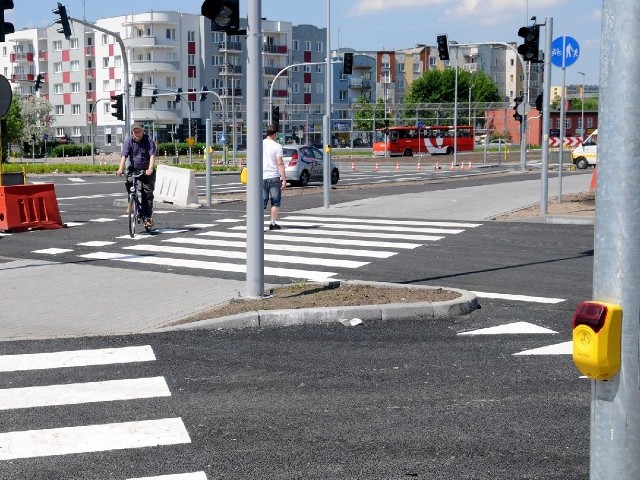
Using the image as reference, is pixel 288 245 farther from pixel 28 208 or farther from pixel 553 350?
pixel 553 350

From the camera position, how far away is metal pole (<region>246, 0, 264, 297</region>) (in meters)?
9.93

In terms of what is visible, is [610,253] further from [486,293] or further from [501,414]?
[486,293]

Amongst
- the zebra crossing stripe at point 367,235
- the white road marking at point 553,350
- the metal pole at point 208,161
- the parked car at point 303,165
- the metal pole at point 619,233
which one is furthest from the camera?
the parked car at point 303,165

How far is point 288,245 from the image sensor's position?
1623cm

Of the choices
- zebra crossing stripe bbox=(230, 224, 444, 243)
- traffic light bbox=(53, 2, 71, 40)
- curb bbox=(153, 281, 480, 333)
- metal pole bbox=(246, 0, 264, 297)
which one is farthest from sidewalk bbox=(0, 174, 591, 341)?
traffic light bbox=(53, 2, 71, 40)

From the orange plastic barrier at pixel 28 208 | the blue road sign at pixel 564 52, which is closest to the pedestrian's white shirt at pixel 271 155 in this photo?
the orange plastic barrier at pixel 28 208

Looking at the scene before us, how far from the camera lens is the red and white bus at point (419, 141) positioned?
8531cm

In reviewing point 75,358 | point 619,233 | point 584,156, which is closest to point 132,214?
point 75,358

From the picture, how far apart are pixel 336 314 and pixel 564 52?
12.6 meters

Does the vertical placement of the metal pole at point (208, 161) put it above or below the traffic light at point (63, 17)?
below

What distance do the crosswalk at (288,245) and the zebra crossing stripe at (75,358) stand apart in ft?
14.7

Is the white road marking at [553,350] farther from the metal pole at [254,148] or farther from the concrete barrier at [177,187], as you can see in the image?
the concrete barrier at [177,187]

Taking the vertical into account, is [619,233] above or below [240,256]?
above

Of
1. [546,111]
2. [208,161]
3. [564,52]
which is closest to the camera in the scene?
[564,52]
